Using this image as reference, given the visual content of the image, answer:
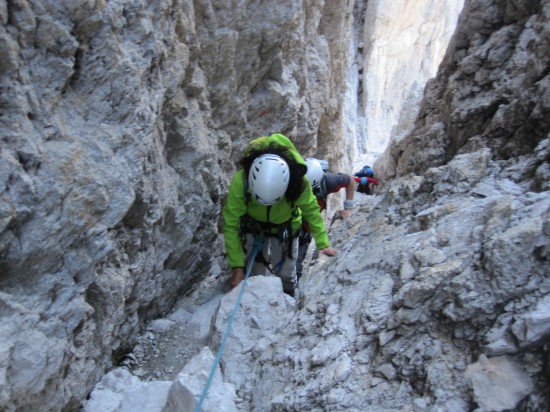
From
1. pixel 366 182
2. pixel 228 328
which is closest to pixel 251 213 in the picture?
pixel 228 328

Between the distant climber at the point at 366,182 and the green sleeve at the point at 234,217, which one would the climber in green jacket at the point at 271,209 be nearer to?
the green sleeve at the point at 234,217

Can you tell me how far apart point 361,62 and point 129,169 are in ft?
82.1

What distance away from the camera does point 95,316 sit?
134 inches

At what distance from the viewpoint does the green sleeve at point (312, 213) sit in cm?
470

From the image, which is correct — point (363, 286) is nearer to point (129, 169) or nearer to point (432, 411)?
point (432, 411)

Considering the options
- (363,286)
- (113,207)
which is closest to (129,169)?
(113,207)

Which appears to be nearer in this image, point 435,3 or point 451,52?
point 451,52

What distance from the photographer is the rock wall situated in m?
2.51

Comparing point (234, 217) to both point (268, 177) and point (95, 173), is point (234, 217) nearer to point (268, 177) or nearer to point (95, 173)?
point (268, 177)

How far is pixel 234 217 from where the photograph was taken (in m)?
4.66

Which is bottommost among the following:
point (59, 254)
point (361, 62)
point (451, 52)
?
point (59, 254)

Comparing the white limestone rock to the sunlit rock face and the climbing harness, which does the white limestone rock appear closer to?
the climbing harness

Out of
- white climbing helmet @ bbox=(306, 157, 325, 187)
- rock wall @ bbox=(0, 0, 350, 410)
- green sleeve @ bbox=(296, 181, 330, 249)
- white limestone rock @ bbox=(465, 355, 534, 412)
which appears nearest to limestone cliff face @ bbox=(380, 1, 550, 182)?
white climbing helmet @ bbox=(306, 157, 325, 187)

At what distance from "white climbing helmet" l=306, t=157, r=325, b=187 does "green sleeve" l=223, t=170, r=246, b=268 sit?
1.32 metres
